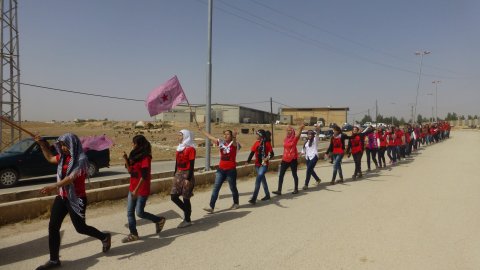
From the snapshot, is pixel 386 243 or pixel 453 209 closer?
pixel 386 243

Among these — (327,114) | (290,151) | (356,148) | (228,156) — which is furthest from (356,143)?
(327,114)

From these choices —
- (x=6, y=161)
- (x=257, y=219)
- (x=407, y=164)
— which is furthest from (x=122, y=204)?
(x=407, y=164)

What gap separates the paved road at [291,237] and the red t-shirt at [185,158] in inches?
40.6

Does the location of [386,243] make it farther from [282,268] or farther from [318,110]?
[318,110]

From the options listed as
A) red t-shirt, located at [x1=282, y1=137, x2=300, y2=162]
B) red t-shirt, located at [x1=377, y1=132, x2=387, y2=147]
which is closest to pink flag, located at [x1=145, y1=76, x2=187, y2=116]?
red t-shirt, located at [x1=282, y1=137, x2=300, y2=162]

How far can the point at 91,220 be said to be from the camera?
21.8 ft

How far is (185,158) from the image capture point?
626 cm

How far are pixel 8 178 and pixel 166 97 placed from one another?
716cm

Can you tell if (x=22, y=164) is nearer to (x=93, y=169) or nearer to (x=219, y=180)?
(x=93, y=169)

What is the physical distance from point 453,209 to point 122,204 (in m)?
6.83

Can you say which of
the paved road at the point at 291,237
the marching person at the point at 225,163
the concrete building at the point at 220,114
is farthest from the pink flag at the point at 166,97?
the concrete building at the point at 220,114

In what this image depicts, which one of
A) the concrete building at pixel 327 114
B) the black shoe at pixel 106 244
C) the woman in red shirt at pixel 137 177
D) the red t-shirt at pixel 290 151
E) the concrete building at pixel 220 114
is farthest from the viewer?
the concrete building at pixel 327 114

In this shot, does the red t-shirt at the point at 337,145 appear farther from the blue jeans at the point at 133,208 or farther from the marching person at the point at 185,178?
the blue jeans at the point at 133,208

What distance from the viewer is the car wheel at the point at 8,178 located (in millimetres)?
11477
